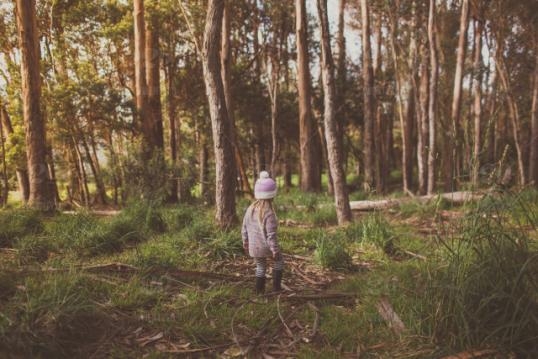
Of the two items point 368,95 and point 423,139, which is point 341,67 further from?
point 423,139

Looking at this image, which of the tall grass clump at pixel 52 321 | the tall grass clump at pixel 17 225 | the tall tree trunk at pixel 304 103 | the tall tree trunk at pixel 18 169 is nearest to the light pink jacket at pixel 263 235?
the tall grass clump at pixel 52 321

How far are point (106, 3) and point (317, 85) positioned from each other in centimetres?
1130

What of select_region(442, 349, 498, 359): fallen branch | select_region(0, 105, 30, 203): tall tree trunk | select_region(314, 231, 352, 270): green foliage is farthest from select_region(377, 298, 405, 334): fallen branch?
select_region(0, 105, 30, 203): tall tree trunk

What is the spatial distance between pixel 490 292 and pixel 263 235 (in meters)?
→ 2.49

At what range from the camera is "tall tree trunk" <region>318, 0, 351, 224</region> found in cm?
798

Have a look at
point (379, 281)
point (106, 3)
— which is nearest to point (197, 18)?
point (106, 3)

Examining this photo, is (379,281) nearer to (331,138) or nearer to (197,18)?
(331,138)

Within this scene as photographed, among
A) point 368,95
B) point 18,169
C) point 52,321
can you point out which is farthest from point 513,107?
point 18,169

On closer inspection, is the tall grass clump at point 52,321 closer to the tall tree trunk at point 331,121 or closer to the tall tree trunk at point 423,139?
the tall tree trunk at point 331,121

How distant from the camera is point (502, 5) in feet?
54.8

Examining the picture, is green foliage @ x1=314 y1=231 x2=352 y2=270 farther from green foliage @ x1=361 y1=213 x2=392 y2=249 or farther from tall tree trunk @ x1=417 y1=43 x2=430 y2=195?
tall tree trunk @ x1=417 y1=43 x2=430 y2=195

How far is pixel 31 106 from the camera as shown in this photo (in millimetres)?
9602

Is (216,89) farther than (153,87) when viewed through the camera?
No

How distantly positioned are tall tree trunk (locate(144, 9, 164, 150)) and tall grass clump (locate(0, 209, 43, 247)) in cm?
590
